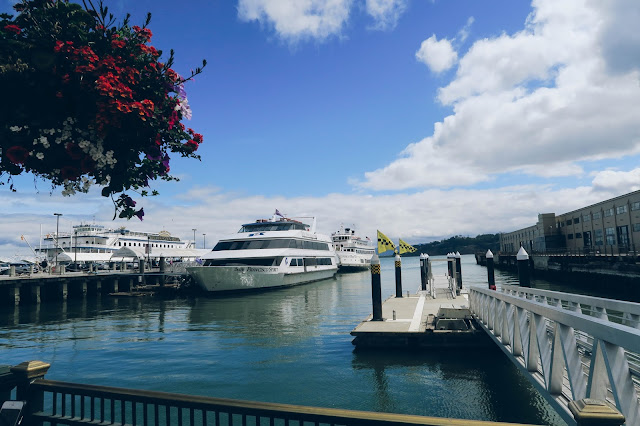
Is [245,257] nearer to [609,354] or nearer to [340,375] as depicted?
[340,375]

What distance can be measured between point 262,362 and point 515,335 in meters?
8.40

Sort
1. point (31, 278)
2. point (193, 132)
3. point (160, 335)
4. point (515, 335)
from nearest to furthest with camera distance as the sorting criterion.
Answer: point (193, 132), point (515, 335), point (160, 335), point (31, 278)

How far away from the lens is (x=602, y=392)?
4289 mm

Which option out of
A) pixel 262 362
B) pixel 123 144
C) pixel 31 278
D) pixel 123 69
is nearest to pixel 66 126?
pixel 123 144

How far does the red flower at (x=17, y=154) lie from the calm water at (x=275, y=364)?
8.38 metres

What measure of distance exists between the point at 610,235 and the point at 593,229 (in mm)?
5077

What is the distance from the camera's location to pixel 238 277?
33531mm

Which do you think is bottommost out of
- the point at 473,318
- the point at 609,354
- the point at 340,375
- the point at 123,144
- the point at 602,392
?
the point at 340,375

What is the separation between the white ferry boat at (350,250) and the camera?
7194 cm

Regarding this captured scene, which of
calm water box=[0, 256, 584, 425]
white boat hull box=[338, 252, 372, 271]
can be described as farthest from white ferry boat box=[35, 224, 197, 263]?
calm water box=[0, 256, 584, 425]

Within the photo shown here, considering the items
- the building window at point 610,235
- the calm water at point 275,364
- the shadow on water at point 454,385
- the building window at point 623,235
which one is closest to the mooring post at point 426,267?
the calm water at point 275,364

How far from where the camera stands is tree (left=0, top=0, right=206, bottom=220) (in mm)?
3682

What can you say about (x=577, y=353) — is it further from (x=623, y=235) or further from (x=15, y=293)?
(x=623, y=235)

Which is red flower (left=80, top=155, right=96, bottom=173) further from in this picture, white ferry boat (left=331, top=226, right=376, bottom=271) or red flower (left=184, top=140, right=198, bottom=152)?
white ferry boat (left=331, top=226, right=376, bottom=271)
